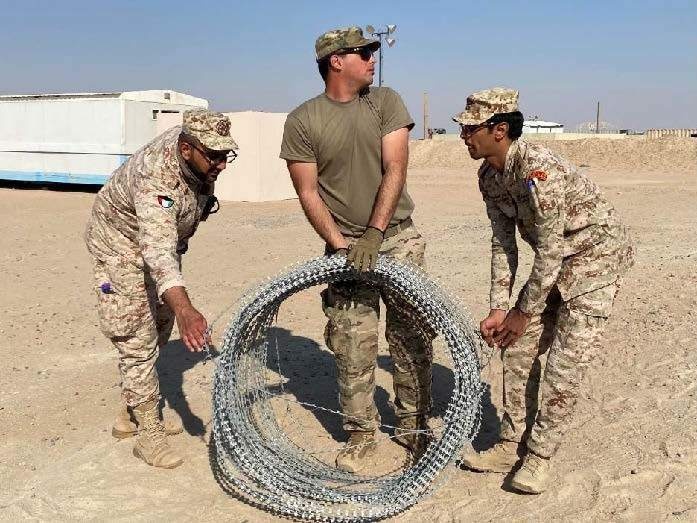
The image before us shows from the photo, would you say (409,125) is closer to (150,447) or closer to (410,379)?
(410,379)

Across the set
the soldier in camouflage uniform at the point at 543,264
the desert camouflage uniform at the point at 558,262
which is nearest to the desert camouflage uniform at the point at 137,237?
the soldier in camouflage uniform at the point at 543,264

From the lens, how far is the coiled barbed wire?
4.30 m

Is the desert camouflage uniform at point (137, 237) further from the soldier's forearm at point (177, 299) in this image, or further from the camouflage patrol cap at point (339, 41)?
the camouflage patrol cap at point (339, 41)

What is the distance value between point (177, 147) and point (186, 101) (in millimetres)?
19818

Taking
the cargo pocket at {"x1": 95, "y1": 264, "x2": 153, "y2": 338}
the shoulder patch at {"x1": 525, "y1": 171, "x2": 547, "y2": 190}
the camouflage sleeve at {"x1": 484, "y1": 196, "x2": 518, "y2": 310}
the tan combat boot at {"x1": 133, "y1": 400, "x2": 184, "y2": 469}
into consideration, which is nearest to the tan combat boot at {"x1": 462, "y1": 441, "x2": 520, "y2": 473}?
the camouflage sleeve at {"x1": 484, "y1": 196, "x2": 518, "y2": 310}

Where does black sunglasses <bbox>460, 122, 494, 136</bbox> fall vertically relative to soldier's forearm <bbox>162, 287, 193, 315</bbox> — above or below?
above

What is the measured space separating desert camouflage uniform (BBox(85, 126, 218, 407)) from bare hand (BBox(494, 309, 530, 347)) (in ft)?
6.47

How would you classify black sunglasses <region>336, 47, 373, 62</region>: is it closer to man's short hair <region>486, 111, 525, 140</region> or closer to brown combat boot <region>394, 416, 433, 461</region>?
man's short hair <region>486, 111, 525, 140</region>

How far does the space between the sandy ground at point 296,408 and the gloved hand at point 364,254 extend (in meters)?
1.32

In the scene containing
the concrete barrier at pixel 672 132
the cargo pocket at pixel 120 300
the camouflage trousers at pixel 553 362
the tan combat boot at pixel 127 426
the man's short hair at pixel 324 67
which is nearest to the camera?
the camouflage trousers at pixel 553 362

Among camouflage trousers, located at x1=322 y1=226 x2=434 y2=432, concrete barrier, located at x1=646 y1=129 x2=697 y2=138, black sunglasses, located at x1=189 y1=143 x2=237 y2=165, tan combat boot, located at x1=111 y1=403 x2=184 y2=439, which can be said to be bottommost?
tan combat boot, located at x1=111 y1=403 x2=184 y2=439

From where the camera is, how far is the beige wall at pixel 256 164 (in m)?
19.9

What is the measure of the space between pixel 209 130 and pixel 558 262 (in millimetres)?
2060

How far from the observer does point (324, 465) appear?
16.2 ft
